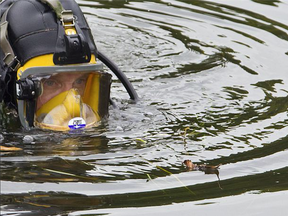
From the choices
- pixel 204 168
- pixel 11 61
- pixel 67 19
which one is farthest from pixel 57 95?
pixel 204 168

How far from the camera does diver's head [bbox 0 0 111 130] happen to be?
5.51m


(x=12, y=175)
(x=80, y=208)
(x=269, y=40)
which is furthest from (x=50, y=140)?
(x=269, y=40)

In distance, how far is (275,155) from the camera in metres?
5.31

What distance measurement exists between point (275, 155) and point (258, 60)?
2686mm

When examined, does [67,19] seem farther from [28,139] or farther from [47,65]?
[28,139]

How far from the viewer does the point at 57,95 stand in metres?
5.68

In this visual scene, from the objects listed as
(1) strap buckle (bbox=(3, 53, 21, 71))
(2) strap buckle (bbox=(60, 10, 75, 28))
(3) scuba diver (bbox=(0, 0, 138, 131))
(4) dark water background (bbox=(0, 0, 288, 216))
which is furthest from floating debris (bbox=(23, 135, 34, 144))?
(2) strap buckle (bbox=(60, 10, 75, 28))

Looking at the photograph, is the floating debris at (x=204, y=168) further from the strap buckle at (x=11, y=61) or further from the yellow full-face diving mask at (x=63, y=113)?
the strap buckle at (x=11, y=61)

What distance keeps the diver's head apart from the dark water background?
0.54 ft

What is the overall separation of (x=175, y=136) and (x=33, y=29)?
125 cm

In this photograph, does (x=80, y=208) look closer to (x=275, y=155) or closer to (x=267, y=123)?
(x=275, y=155)

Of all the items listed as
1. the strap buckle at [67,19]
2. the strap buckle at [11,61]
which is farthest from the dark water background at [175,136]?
the strap buckle at [67,19]

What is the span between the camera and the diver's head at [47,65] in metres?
5.51

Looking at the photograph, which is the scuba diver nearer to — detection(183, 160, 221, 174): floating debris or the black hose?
the black hose
